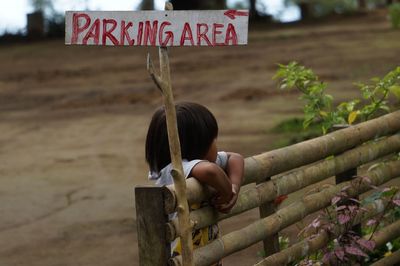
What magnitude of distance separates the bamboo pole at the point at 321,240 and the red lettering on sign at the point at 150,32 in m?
1.16

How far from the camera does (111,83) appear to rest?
17.0m

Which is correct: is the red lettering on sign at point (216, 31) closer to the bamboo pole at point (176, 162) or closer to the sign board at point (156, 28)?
the sign board at point (156, 28)

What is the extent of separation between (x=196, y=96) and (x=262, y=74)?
5.86 ft

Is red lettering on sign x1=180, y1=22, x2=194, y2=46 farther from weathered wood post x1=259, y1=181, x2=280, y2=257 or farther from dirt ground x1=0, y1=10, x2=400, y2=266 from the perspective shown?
dirt ground x1=0, y1=10, x2=400, y2=266

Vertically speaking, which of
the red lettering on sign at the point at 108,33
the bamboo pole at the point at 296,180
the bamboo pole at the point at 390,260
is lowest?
the bamboo pole at the point at 390,260

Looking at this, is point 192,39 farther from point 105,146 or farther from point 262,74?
point 262,74

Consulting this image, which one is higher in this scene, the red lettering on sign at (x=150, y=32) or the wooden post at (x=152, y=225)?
the red lettering on sign at (x=150, y=32)

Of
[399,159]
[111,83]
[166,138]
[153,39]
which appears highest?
[153,39]

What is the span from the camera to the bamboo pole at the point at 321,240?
178 inches

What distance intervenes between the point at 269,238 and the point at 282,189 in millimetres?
230

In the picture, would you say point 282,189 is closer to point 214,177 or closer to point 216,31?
point 214,177

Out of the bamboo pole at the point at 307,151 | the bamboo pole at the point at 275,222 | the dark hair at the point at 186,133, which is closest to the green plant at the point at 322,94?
the bamboo pole at the point at 307,151

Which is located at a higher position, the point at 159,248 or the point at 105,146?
the point at 159,248

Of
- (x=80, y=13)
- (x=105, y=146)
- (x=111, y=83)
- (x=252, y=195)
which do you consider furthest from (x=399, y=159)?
(x=111, y=83)
